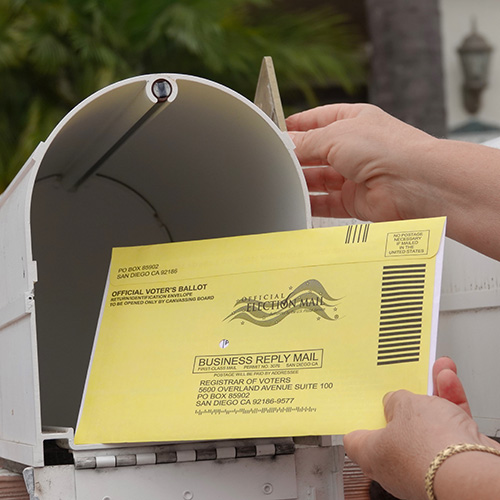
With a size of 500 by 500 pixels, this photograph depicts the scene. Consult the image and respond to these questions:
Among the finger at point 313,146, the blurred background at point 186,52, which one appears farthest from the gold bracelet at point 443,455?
the blurred background at point 186,52

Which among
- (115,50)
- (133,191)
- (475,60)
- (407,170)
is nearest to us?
(407,170)

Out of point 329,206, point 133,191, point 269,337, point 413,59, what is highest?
point 413,59

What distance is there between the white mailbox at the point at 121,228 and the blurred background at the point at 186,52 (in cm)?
465

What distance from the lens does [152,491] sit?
146cm

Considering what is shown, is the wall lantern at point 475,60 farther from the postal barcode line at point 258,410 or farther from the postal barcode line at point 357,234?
the postal barcode line at point 258,410

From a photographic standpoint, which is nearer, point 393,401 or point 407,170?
point 393,401

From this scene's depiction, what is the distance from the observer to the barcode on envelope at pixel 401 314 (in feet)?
4.45

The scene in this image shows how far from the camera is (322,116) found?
1.92m

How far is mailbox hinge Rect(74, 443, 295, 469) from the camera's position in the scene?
1.44m

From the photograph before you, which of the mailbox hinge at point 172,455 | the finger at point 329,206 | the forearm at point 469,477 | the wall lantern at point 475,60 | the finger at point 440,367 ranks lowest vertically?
the forearm at point 469,477

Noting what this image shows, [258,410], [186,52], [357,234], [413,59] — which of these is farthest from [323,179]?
[186,52]

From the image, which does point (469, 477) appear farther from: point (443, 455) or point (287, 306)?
point (287, 306)

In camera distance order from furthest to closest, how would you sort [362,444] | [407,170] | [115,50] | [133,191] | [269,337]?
1. [115,50]
2. [133,191]
3. [407,170]
4. [269,337]
5. [362,444]

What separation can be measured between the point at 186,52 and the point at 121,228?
567cm
